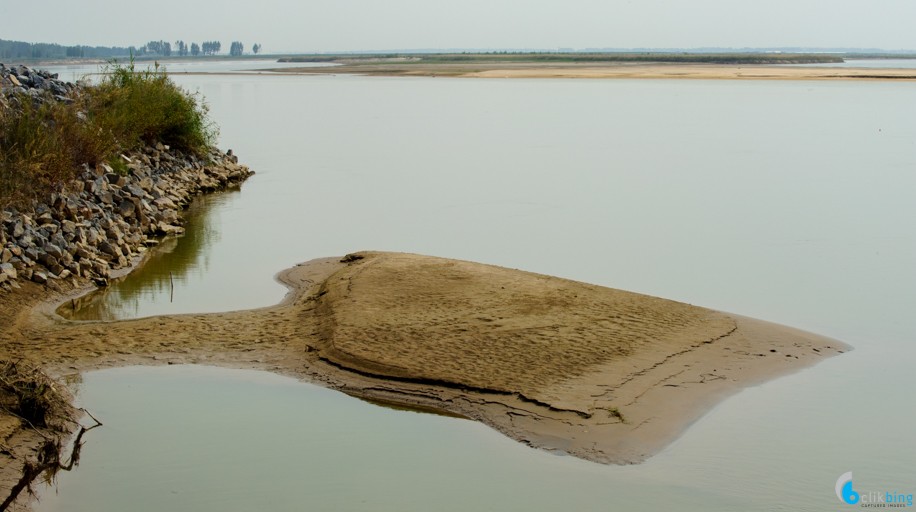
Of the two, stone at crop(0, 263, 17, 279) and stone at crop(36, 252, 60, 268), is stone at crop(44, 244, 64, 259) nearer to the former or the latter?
stone at crop(36, 252, 60, 268)

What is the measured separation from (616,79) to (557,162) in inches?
1836

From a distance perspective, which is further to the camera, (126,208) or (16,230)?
(126,208)

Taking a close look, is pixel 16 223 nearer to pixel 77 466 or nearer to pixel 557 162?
pixel 77 466

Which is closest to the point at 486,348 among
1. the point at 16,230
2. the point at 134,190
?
the point at 16,230

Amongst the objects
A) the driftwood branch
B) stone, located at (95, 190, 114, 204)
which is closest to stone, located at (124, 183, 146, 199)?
stone, located at (95, 190, 114, 204)

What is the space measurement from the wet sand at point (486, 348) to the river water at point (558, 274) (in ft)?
0.82

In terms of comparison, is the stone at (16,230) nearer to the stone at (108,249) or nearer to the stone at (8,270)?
the stone at (8,270)

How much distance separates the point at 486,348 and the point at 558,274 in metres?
4.14

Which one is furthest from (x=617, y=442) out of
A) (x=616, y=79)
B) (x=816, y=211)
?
(x=616, y=79)

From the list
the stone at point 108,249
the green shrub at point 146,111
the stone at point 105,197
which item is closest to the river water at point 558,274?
the stone at point 108,249

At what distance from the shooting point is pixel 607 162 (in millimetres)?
24609

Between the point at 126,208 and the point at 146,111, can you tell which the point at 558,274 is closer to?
the point at 126,208

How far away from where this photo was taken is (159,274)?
1348 centimetres

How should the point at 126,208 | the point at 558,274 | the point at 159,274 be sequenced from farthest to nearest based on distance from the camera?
the point at 126,208 → the point at 159,274 → the point at 558,274
